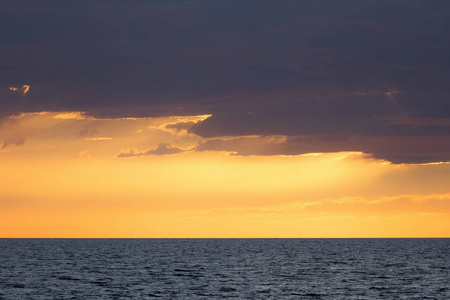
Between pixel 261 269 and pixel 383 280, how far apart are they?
93.3 feet

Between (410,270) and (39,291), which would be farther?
(410,270)

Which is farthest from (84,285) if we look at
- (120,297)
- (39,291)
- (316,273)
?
(316,273)

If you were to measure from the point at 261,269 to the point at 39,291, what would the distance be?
49.2m

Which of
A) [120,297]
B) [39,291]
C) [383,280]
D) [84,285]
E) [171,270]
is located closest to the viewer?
[120,297]

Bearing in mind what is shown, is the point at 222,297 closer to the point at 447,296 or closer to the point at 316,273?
the point at 447,296

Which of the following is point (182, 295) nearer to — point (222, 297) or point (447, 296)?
point (222, 297)

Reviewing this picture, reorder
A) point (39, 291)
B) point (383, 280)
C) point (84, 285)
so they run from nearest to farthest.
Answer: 1. point (39, 291)
2. point (84, 285)
3. point (383, 280)

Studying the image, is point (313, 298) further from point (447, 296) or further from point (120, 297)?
point (120, 297)

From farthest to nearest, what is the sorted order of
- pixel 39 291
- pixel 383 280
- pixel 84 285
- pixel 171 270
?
pixel 171 270 → pixel 383 280 → pixel 84 285 → pixel 39 291

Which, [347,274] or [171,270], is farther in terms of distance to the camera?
[171,270]

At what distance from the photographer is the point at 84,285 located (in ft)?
305

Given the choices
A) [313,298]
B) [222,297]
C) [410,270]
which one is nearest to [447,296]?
[313,298]

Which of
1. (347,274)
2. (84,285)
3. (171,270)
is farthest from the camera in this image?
(171,270)

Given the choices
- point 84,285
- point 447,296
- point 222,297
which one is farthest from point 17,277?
point 447,296
